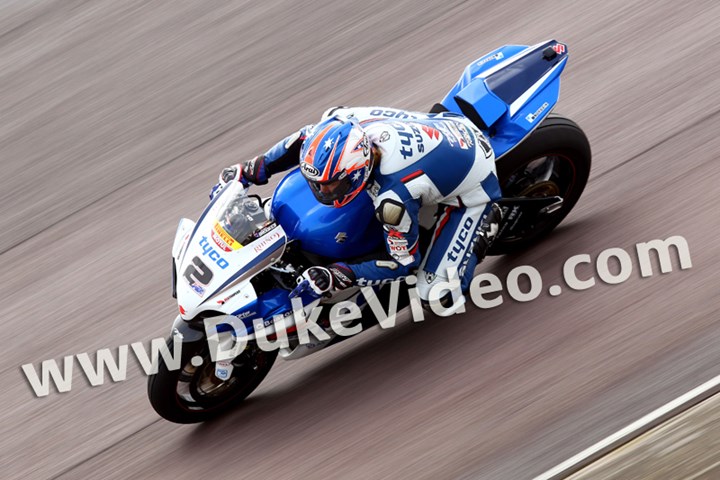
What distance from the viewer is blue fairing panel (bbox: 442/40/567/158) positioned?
5.78 m

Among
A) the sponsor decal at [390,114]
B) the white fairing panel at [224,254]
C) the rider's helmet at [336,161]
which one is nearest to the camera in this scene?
the rider's helmet at [336,161]

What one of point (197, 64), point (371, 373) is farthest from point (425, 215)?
point (197, 64)

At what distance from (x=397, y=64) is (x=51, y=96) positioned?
346 cm

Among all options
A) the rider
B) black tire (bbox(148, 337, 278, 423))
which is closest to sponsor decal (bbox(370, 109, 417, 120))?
the rider

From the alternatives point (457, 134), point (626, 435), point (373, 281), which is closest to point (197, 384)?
point (373, 281)

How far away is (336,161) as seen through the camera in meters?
4.91

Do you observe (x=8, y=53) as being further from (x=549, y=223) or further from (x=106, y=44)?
(x=549, y=223)

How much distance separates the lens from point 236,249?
16.9ft

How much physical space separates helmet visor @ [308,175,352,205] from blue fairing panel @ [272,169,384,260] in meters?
0.29

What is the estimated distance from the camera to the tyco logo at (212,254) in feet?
16.7

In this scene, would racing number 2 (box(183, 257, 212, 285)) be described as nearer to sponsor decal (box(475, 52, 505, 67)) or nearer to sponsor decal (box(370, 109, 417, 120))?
sponsor decal (box(370, 109, 417, 120))

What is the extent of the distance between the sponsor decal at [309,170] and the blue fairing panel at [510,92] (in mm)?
1336

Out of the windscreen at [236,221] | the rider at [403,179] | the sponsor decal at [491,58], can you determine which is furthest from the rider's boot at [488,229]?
the windscreen at [236,221]

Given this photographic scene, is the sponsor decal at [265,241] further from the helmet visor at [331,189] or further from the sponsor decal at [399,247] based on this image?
the sponsor decal at [399,247]
